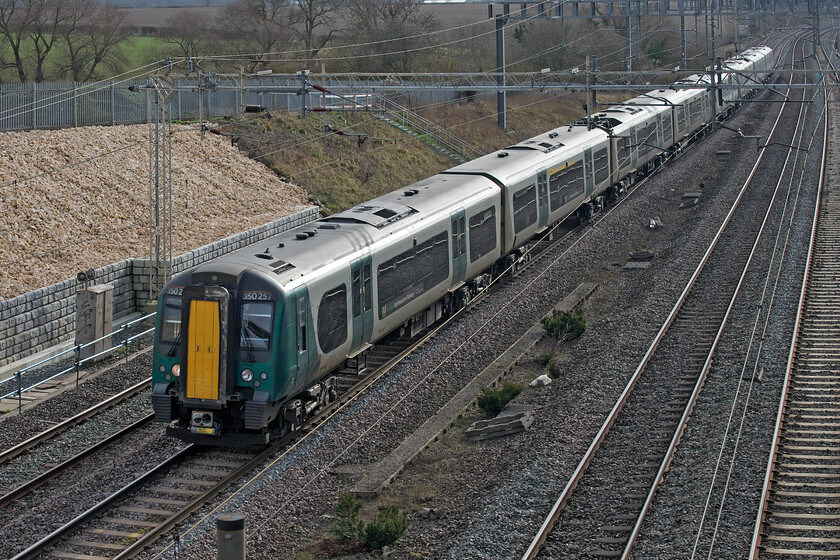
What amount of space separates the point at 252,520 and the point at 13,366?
960 centimetres

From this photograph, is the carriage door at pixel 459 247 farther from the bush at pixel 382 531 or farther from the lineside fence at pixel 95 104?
the lineside fence at pixel 95 104

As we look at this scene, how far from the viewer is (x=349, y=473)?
568 inches

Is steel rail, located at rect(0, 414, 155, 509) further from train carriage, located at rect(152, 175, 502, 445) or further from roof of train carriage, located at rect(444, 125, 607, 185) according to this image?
roof of train carriage, located at rect(444, 125, 607, 185)

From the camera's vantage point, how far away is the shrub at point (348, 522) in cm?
1212

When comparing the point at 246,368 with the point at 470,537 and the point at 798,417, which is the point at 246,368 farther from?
the point at 798,417

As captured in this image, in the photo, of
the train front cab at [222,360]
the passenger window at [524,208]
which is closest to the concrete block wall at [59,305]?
the train front cab at [222,360]

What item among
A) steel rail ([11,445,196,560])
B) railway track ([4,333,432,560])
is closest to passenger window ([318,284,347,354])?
railway track ([4,333,432,560])

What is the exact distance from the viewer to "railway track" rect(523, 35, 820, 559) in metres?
12.0

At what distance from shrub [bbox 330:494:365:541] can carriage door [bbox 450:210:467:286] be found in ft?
29.4

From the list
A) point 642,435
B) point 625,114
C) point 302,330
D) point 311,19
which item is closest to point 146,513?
point 302,330

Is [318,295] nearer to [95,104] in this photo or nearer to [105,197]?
[105,197]

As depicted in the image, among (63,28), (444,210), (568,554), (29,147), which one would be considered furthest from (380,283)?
(63,28)

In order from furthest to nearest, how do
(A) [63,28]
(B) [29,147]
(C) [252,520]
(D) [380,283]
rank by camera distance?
(A) [63,28], (B) [29,147], (D) [380,283], (C) [252,520]

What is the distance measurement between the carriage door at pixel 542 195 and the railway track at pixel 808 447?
686 cm
